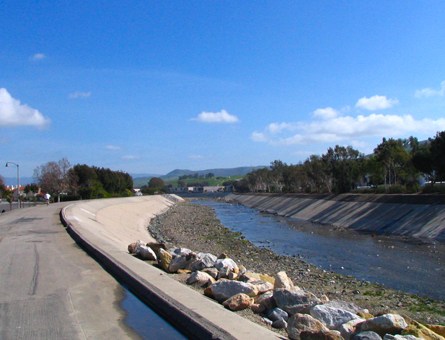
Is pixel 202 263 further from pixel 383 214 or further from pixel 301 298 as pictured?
pixel 383 214

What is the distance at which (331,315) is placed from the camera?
328 inches

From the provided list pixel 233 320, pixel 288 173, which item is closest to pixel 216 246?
pixel 233 320

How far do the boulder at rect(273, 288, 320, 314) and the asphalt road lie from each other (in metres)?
2.95

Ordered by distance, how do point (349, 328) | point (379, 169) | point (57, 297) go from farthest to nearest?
point (379, 169)
point (57, 297)
point (349, 328)

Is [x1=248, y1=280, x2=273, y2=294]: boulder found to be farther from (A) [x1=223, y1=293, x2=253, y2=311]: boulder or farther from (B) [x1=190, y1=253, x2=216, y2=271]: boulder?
(B) [x1=190, y1=253, x2=216, y2=271]: boulder

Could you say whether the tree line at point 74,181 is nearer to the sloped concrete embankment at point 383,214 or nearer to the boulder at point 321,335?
the sloped concrete embankment at point 383,214

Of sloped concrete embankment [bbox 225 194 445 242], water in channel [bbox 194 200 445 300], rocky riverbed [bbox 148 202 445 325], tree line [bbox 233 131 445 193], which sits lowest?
water in channel [bbox 194 200 445 300]

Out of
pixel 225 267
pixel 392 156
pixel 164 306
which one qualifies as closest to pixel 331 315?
pixel 164 306

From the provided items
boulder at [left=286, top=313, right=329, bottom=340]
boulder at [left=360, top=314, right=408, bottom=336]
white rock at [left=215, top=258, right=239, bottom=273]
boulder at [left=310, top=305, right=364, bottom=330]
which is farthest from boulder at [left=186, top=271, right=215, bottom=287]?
boulder at [left=360, top=314, right=408, bottom=336]

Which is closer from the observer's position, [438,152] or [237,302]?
[237,302]

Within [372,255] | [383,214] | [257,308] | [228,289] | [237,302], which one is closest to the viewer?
[237,302]

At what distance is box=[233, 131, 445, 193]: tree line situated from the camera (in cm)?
5978

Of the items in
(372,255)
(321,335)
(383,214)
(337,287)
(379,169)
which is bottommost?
(372,255)

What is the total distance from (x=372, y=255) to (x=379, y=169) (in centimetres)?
5852
